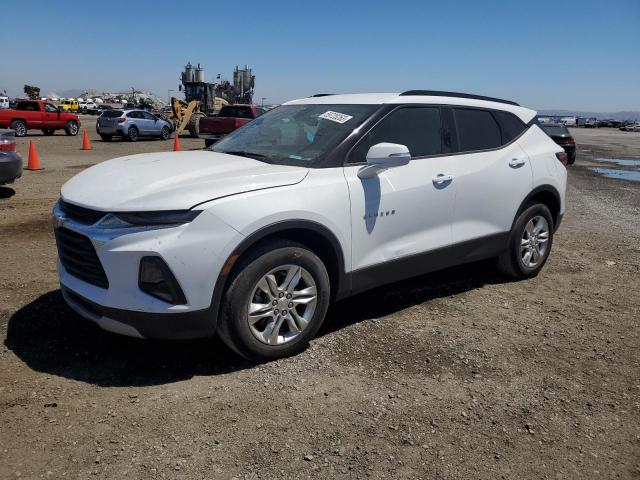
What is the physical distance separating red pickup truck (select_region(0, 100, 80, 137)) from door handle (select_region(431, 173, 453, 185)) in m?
25.4

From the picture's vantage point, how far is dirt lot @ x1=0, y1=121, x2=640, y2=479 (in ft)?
8.78

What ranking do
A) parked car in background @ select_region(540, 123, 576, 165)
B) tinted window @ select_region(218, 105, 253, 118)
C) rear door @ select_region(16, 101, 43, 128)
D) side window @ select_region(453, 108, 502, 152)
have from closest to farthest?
side window @ select_region(453, 108, 502, 152), parked car in background @ select_region(540, 123, 576, 165), tinted window @ select_region(218, 105, 253, 118), rear door @ select_region(16, 101, 43, 128)

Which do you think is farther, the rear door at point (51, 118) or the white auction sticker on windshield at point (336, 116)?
the rear door at point (51, 118)

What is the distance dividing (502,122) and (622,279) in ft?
7.14

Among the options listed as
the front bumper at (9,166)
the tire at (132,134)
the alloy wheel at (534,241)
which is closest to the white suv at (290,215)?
the alloy wheel at (534,241)

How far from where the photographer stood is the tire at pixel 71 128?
27297mm

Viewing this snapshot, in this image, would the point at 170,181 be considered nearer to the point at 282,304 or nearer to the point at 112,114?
the point at 282,304

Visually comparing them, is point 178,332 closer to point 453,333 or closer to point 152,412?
point 152,412

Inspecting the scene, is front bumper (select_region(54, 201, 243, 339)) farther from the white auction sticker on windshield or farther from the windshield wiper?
the white auction sticker on windshield

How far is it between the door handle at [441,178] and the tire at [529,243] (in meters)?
1.13

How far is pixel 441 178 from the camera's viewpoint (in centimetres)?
434

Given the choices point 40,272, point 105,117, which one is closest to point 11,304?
point 40,272

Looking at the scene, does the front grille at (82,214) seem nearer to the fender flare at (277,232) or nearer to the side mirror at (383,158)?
the fender flare at (277,232)

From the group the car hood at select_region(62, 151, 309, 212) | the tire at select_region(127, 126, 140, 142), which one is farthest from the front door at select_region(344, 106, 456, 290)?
the tire at select_region(127, 126, 140, 142)
